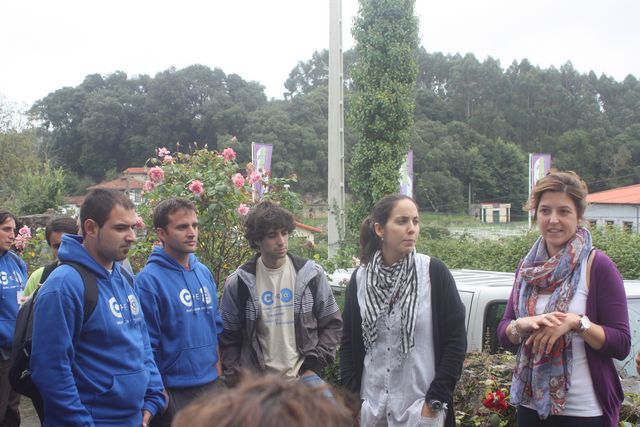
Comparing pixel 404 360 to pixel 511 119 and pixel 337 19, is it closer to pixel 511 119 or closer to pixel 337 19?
pixel 337 19

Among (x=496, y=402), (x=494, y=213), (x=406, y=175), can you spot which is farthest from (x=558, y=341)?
(x=494, y=213)

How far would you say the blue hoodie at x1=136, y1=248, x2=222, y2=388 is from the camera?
3711mm

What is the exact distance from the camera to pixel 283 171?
33344mm

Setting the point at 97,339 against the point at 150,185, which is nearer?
the point at 97,339

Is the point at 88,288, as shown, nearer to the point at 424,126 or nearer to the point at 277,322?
the point at 277,322

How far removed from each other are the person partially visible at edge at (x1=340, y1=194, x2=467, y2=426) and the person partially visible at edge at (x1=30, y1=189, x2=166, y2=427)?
1.11m

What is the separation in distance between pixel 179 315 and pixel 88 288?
0.74 m

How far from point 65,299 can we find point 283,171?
99.9ft

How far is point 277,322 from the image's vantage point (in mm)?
3893

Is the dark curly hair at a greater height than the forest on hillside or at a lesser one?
lesser

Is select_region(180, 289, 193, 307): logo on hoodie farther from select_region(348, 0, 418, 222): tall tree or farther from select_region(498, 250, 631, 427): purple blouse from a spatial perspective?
select_region(348, 0, 418, 222): tall tree

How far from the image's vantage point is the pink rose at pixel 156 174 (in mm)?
6133

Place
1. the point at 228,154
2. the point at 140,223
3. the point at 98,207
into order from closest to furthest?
the point at 98,207 < the point at 140,223 < the point at 228,154

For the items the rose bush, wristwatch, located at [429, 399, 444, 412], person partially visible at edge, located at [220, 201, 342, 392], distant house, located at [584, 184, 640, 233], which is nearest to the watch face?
wristwatch, located at [429, 399, 444, 412]
